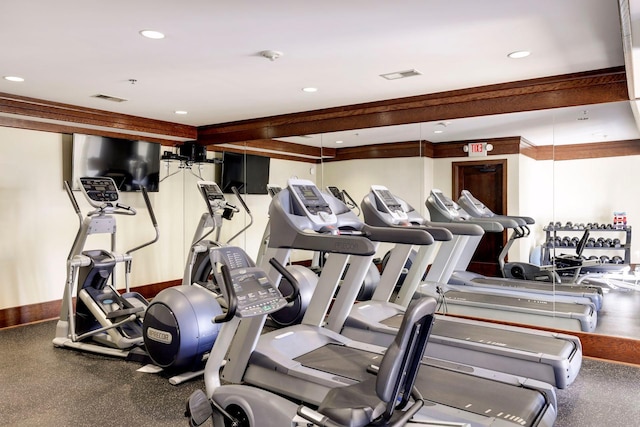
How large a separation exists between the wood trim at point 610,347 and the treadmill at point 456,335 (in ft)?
2.16

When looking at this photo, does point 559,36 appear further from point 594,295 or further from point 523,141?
point 594,295

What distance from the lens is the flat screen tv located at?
565cm

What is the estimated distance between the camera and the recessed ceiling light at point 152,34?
10.1ft

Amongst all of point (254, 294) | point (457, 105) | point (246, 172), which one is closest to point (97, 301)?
point (254, 294)

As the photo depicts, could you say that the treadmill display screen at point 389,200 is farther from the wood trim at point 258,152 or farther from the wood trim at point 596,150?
the wood trim at point 258,152

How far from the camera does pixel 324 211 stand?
3213 mm

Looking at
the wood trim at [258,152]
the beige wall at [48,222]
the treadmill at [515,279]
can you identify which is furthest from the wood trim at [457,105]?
the treadmill at [515,279]

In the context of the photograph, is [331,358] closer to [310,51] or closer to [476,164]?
[310,51]

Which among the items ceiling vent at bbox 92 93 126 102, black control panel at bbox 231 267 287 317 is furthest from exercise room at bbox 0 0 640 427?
ceiling vent at bbox 92 93 126 102

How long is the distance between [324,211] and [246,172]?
144 inches

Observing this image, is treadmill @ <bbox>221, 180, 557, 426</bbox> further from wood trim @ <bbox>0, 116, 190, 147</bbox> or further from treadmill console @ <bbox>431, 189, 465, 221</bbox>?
wood trim @ <bbox>0, 116, 190, 147</bbox>

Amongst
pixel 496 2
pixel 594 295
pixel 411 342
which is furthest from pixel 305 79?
pixel 594 295

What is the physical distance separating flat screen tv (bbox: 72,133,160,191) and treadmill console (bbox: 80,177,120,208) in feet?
4.16

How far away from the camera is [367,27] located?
9.87 ft
